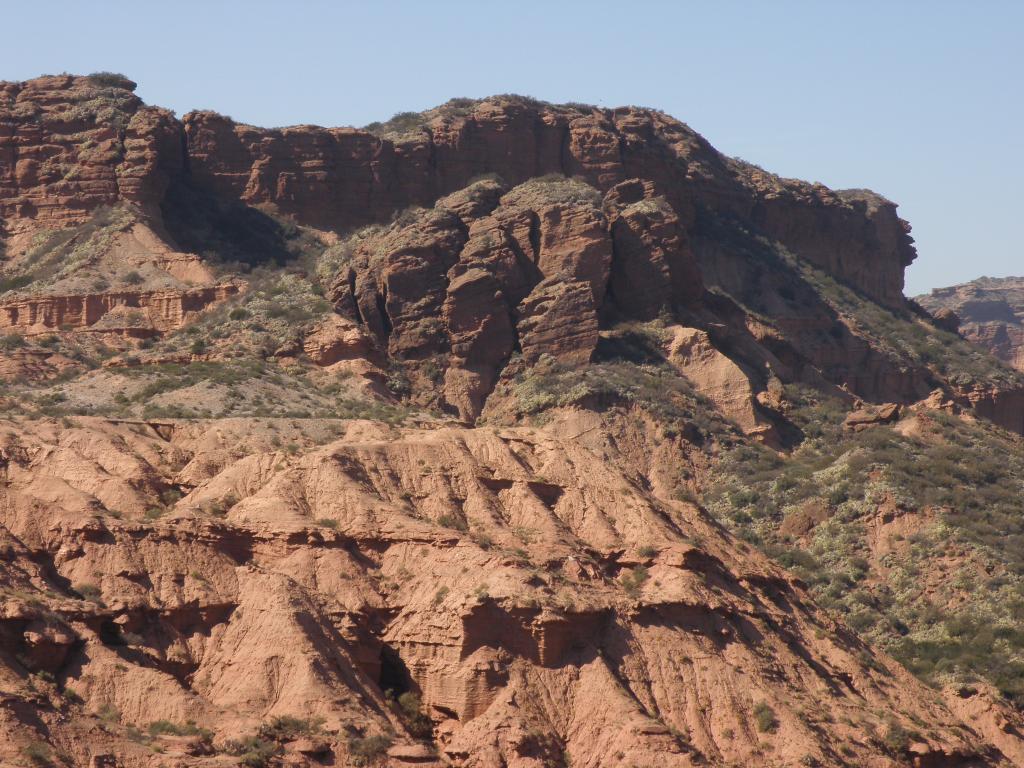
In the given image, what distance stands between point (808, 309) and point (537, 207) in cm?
2305

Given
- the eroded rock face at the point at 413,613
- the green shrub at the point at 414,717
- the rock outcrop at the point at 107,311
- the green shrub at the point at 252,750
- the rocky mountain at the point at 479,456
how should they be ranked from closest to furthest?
the green shrub at the point at 252,750, the eroded rock face at the point at 413,613, the green shrub at the point at 414,717, the rocky mountain at the point at 479,456, the rock outcrop at the point at 107,311

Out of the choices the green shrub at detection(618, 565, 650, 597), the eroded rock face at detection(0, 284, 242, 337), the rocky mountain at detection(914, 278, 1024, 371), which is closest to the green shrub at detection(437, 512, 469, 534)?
the green shrub at detection(618, 565, 650, 597)

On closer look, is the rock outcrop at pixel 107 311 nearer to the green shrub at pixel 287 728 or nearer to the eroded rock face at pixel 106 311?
the eroded rock face at pixel 106 311

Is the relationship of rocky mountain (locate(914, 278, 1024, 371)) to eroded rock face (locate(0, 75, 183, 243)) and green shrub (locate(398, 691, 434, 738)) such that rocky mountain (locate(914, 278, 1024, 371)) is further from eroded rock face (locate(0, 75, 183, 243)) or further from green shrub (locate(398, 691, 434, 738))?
green shrub (locate(398, 691, 434, 738))

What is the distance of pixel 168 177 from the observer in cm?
9756

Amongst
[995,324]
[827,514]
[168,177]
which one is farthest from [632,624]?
[995,324]

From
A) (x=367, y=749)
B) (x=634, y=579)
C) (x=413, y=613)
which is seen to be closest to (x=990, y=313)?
(x=634, y=579)

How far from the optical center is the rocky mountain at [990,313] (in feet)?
563

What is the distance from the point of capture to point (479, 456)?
205ft

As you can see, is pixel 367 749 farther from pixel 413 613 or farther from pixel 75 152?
pixel 75 152

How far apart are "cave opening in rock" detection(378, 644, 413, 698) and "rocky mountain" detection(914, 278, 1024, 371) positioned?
11300 centimetres

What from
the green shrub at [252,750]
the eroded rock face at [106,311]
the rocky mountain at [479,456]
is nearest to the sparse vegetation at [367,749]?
the rocky mountain at [479,456]

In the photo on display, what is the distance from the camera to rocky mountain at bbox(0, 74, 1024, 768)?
52250 millimetres

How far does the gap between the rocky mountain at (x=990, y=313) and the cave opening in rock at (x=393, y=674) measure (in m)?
113
